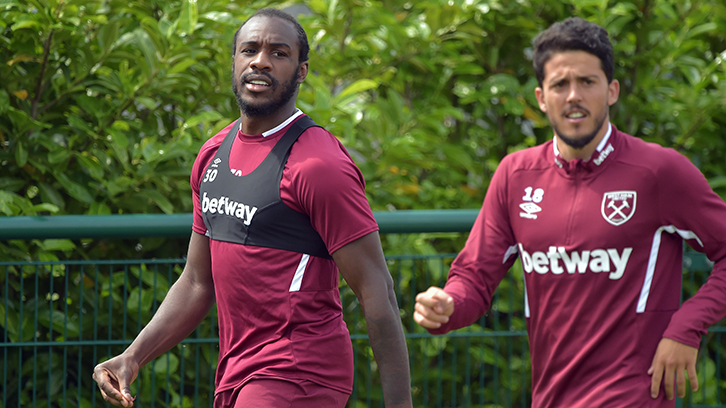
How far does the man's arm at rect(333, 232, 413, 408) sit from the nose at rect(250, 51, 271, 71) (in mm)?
645

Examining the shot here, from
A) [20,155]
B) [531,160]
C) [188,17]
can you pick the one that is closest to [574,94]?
[531,160]

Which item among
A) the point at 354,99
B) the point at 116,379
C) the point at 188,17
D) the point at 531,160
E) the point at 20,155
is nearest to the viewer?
the point at 116,379

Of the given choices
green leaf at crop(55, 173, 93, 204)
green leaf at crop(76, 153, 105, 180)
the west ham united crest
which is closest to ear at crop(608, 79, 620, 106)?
the west ham united crest

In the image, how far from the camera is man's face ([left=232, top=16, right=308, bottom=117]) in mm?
2643

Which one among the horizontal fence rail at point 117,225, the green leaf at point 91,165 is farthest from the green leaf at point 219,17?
the horizontal fence rail at point 117,225

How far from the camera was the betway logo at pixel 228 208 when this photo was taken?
2.57m

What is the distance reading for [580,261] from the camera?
9.60 feet

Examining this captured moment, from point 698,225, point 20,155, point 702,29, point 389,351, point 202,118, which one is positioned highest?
point 702,29

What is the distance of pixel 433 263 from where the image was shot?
4.23 metres

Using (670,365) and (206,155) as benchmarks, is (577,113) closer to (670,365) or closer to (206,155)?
(670,365)

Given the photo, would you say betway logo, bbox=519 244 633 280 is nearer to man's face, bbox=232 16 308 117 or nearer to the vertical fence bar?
man's face, bbox=232 16 308 117

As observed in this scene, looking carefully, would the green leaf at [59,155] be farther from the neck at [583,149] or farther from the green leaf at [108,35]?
the neck at [583,149]

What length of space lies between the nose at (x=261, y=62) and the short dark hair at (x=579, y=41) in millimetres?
1097

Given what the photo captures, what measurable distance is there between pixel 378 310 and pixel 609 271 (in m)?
0.91
